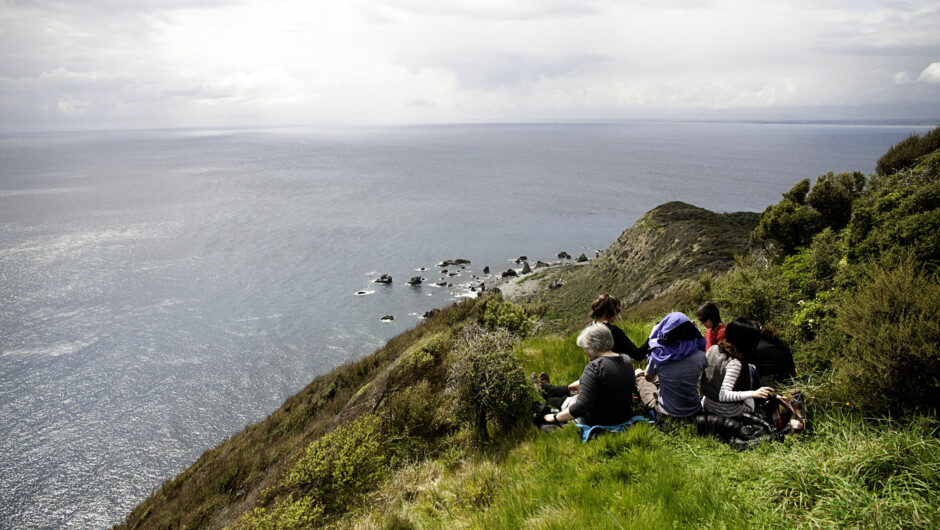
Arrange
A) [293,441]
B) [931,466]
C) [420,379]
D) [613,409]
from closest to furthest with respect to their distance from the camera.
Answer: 1. [931,466]
2. [613,409]
3. [420,379]
4. [293,441]

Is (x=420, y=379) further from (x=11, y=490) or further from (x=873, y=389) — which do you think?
(x=11, y=490)

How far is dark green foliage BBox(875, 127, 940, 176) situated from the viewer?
1406 cm

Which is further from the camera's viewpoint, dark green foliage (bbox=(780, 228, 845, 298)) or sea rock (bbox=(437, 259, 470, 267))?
sea rock (bbox=(437, 259, 470, 267))

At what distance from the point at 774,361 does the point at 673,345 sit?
4.98 feet

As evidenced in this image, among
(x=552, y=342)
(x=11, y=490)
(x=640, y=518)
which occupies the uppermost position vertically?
(x=640, y=518)

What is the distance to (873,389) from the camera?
4.73m

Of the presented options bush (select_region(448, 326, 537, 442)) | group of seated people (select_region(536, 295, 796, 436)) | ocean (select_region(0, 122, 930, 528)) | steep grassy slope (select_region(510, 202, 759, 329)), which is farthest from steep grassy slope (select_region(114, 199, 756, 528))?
ocean (select_region(0, 122, 930, 528))

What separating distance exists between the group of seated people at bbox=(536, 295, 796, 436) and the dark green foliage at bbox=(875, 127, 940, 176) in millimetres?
12351

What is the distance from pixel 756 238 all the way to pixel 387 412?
16319 millimetres

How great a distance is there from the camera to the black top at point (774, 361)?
617 centimetres

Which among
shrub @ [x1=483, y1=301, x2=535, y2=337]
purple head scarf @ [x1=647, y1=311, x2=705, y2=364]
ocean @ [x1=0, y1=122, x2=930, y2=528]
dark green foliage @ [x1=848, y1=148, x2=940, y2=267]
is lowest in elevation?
ocean @ [x1=0, y1=122, x2=930, y2=528]

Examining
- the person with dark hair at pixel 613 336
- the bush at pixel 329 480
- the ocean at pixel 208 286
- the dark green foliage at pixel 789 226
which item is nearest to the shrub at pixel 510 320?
the person with dark hair at pixel 613 336

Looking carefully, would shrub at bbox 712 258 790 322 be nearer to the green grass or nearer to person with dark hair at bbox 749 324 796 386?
person with dark hair at bbox 749 324 796 386

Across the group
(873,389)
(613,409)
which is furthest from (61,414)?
(873,389)
